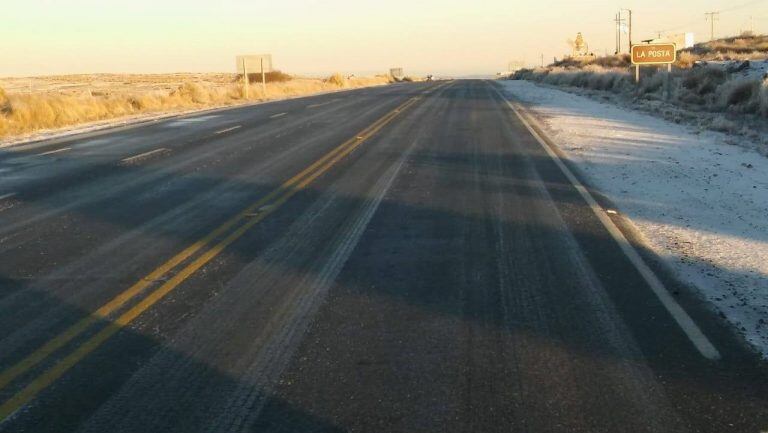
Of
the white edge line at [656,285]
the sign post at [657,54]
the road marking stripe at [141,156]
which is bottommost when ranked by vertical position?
the white edge line at [656,285]

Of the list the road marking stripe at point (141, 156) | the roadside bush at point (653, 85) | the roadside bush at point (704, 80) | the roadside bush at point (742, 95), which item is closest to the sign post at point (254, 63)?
the roadside bush at point (653, 85)

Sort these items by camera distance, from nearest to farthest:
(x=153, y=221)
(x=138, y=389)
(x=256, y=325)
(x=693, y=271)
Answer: (x=138, y=389) < (x=256, y=325) < (x=693, y=271) < (x=153, y=221)

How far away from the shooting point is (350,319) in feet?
19.5

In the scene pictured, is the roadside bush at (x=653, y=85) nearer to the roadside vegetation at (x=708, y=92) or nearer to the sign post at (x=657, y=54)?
the roadside vegetation at (x=708, y=92)

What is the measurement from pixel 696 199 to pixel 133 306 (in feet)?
27.5

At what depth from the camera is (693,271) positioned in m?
7.27

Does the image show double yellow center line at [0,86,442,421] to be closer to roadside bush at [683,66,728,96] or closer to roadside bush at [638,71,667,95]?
roadside bush at [683,66,728,96]

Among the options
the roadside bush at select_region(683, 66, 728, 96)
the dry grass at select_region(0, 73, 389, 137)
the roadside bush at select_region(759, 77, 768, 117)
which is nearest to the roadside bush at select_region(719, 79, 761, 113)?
the roadside bush at select_region(759, 77, 768, 117)

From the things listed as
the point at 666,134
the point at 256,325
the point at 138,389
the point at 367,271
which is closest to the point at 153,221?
the point at 367,271

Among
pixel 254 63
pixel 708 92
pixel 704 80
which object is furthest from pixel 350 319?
pixel 254 63

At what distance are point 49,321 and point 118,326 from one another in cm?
64

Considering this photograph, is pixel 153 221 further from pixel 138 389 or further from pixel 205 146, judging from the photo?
pixel 205 146

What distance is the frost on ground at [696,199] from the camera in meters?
6.76

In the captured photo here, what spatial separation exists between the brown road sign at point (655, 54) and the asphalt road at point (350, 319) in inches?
933
